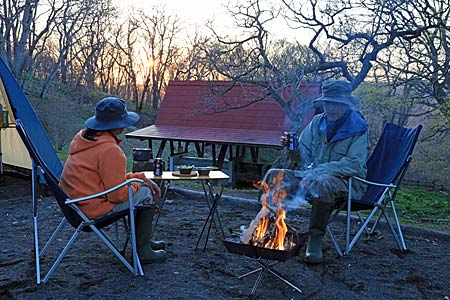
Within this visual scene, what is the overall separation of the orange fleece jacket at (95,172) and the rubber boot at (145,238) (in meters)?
0.19

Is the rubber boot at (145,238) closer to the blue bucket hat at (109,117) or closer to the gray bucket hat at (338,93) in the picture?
the blue bucket hat at (109,117)

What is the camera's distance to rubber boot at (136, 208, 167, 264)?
2758 mm

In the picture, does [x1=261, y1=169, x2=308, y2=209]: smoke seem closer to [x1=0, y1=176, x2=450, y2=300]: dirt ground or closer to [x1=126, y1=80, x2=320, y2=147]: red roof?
[x1=0, y1=176, x2=450, y2=300]: dirt ground

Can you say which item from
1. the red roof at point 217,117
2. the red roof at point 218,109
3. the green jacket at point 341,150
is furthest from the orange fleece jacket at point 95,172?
the red roof at point 218,109

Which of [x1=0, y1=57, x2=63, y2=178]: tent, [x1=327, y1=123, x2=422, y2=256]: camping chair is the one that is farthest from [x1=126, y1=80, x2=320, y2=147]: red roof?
[x1=327, y1=123, x2=422, y2=256]: camping chair

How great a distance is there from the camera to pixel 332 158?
3.27m

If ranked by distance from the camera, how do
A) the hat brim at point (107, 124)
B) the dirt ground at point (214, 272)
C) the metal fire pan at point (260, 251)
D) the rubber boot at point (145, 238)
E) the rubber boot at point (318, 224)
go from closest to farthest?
the metal fire pan at point (260, 251), the dirt ground at point (214, 272), the hat brim at point (107, 124), the rubber boot at point (145, 238), the rubber boot at point (318, 224)

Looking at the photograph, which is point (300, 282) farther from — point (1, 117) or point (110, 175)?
point (1, 117)

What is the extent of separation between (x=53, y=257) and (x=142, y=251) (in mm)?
619

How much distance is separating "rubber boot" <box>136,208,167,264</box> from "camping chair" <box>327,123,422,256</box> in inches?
46.9

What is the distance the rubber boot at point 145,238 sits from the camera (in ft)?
9.05

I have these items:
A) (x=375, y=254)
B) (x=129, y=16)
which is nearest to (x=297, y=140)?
(x=375, y=254)

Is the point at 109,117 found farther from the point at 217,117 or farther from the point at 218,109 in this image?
the point at 217,117

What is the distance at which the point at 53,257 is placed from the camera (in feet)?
9.73
